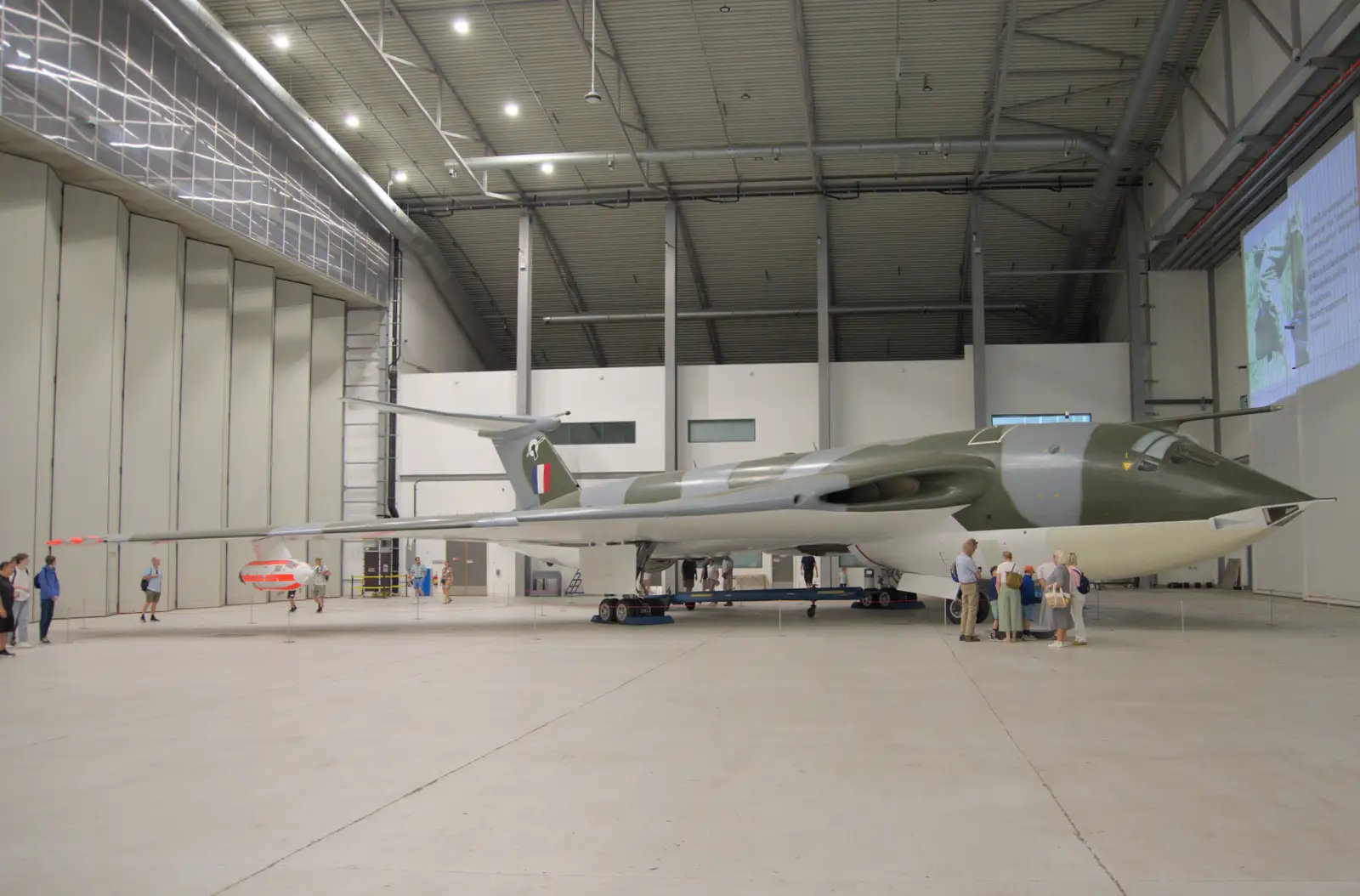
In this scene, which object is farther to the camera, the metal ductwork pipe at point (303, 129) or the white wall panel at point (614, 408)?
the white wall panel at point (614, 408)

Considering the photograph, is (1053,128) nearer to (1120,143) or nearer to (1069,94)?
(1120,143)

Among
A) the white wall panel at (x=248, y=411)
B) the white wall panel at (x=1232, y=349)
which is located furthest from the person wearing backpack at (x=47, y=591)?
the white wall panel at (x=1232, y=349)

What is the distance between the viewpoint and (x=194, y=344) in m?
24.8

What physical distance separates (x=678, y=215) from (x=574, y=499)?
14.0 meters

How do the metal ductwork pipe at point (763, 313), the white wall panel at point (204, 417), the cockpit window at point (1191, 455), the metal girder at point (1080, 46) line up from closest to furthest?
the cockpit window at point (1191, 455) → the metal girder at point (1080, 46) → the white wall panel at point (204, 417) → the metal ductwork pipe at point (763, 313)

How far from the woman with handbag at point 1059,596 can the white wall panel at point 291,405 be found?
2302 cm

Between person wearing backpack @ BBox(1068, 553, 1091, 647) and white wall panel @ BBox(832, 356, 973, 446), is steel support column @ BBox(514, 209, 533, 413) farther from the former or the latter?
person wearing backpack @ BBox(1068, 553, 1091, 647)

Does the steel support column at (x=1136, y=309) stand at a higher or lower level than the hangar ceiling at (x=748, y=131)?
lower

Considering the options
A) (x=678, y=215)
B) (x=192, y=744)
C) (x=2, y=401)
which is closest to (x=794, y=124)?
(x=678, y=215)

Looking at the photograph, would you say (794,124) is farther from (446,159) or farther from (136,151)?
(136,151)

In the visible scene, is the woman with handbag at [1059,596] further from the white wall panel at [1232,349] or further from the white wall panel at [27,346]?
the white wall panel at [27,346]

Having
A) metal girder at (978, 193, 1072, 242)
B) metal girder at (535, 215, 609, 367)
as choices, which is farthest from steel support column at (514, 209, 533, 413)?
metal girder at (978, 193, 1072, 242)

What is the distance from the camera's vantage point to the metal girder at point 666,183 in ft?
71.1

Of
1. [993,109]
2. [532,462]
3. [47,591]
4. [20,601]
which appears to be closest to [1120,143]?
[993,109]
